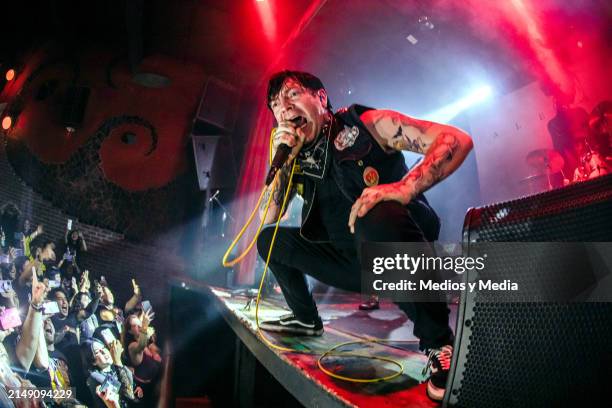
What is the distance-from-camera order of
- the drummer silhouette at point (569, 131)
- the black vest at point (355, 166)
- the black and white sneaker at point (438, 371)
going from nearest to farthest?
the black and white sneaker at point (438, 371) → the black vest at point (355, 166) → the drummer silhouette at point (569, 131)

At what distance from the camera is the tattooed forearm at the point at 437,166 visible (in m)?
1.21

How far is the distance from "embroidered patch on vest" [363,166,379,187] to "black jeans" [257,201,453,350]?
26cm

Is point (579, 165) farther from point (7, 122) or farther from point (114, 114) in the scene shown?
point (7, 122)

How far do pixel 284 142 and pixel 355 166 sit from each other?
345 mm

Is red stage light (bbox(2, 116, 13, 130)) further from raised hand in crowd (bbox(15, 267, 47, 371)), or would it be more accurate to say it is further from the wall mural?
raised hand in crowd (bbox(15, 267, 47, 371))

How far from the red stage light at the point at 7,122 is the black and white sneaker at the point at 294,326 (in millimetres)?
6036

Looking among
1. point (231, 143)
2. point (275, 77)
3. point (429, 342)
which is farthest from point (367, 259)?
point (231, 143)

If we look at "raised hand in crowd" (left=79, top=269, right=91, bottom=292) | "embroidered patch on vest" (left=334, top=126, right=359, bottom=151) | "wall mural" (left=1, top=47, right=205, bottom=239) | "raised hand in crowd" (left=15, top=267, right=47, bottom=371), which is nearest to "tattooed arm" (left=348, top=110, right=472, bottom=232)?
"embroidered patch on vest" (left=334, top=126, right=359, bottom=151)

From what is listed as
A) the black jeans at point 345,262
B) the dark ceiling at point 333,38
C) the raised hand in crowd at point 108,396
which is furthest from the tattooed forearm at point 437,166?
the raised hand in crowd at point 108,396

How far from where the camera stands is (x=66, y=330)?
5.19m

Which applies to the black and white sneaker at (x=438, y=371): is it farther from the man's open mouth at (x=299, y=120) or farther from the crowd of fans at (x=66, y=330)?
the crowd of fans at (x=66, y=330)

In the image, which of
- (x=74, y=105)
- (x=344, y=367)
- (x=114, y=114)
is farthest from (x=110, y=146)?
(x=344, y=367)

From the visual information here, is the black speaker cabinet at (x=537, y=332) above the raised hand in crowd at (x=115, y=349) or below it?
above

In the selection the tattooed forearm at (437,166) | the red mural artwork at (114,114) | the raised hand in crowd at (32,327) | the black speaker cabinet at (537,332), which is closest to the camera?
the black speaker cabinet at (537,332)
